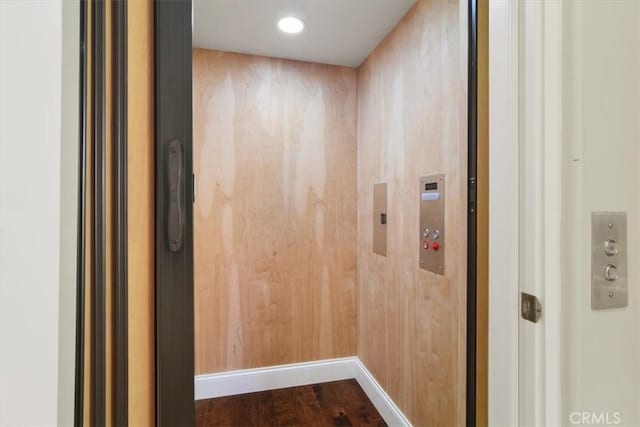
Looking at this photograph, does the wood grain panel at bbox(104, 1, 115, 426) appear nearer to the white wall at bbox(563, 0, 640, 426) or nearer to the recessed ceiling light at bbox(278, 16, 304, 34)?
the white wall at bbox(563, 0, 640, 426)

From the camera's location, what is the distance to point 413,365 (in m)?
1.74

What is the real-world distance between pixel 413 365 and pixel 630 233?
131cm

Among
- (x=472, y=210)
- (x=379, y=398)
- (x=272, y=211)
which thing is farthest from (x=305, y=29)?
(x=379, y=398)

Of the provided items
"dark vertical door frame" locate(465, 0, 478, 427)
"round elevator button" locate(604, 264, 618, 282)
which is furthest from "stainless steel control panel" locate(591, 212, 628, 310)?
"dark vertical door frame" locate(465, 0, 478, 427)

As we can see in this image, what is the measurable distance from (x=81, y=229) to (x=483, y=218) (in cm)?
84

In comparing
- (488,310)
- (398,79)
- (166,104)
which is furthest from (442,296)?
(166,104)

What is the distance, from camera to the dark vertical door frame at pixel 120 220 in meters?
0.52

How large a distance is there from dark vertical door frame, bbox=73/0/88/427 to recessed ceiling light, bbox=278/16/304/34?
5.18 feet

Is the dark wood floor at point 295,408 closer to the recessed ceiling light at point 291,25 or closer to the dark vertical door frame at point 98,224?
A: the dark vertical door frame at point 98,224

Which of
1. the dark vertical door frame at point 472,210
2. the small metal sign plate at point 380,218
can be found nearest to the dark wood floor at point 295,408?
the small metal sign plate at point 380,218

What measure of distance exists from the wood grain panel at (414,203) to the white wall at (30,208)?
2.89 feet

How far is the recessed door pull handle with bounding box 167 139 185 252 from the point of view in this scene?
1.87 ft

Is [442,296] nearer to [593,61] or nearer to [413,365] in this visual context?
[413,365]

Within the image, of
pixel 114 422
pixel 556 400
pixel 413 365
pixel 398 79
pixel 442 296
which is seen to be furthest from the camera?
pixel 398 79
